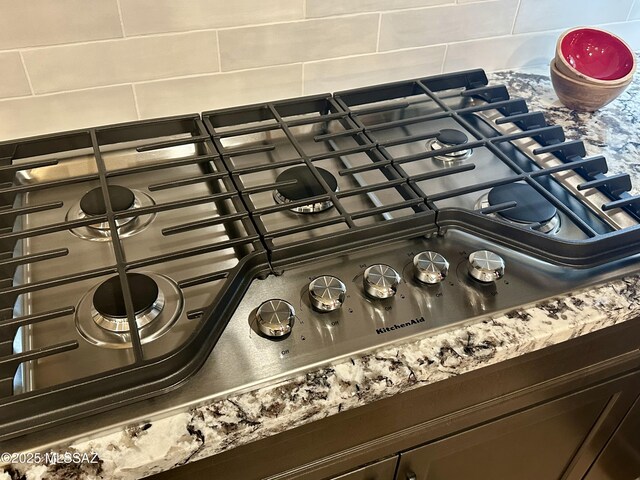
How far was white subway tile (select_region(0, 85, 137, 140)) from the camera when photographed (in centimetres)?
95

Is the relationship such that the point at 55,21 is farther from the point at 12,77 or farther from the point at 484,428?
the point at 484,428

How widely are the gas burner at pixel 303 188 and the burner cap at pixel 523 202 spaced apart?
260mm

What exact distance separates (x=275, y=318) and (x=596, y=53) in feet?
3.04

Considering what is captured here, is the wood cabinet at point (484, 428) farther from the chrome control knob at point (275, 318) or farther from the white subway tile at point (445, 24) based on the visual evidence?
the white subway tile at point (445, 24)

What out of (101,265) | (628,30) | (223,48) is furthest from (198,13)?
(628,30)

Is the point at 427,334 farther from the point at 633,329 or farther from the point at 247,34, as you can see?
the point at 247,34

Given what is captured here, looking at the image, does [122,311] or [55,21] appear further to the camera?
[55,21]

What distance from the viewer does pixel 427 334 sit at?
0.71 m

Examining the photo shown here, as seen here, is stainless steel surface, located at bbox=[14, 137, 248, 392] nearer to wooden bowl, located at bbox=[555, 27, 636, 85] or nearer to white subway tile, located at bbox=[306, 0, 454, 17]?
white subway tile, located at bbox=[306, 0, 454, 17]

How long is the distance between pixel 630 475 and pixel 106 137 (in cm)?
125

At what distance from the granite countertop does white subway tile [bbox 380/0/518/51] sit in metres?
0.63

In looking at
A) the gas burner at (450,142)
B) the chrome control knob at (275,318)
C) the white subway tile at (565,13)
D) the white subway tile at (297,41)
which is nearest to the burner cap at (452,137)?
the gas burner at (450,142)

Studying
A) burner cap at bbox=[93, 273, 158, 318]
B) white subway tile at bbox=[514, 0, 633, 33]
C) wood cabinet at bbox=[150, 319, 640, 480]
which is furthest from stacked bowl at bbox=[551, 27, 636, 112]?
burner cap at bbox=[93, 273, 158, 318]

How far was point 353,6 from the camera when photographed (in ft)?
3.49
